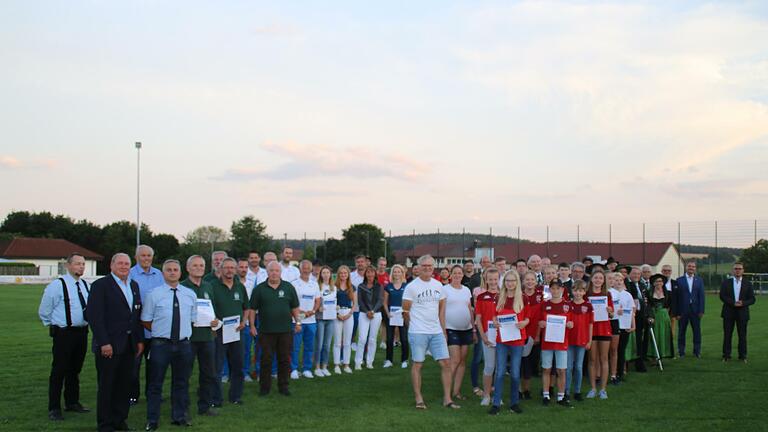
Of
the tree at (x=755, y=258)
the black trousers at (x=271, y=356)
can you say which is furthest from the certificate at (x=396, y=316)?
the tree at (x=755, y=258)

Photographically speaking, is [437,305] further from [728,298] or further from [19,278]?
[19,278]

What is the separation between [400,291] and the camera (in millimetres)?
12852

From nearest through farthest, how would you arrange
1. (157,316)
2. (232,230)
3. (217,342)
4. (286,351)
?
(157,316)
(217,342)
(286,351)
(232,230)

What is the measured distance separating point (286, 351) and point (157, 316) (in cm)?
262

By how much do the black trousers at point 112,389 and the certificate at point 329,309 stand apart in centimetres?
431

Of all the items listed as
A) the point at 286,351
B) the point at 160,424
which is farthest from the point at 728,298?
the point at 160,424

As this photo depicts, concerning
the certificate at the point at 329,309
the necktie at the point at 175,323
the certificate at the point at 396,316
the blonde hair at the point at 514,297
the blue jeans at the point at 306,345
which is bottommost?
the blue jeans at the point at 306,345

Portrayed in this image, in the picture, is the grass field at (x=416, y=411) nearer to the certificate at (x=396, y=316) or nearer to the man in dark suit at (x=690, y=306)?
the certificate at (x=396, y=316)

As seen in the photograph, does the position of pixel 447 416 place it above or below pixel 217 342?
below

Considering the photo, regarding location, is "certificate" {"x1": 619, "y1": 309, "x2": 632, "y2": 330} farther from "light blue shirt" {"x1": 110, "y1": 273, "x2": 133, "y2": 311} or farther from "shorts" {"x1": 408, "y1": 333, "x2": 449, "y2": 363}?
"light blue shirt" {"x1": 110, "y1": 273, "x2": 133, "y2": 311}

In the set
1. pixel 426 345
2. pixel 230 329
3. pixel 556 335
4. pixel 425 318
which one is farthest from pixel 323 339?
pixel 556 335

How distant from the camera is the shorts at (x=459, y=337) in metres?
9.46

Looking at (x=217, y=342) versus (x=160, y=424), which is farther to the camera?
(x=217, y=342)

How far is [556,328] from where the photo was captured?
9.18 metres
